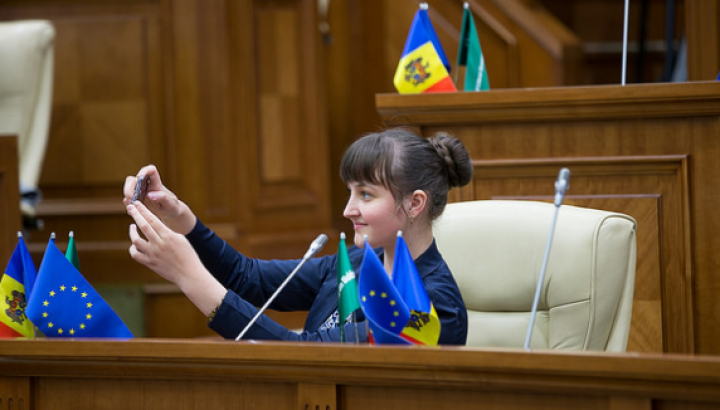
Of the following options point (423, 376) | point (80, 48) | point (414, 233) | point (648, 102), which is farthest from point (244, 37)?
point (423, 376)

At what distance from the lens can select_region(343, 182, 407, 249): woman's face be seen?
71.7 inches

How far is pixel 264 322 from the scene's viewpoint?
63.2 inches

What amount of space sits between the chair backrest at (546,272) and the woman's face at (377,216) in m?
0.24

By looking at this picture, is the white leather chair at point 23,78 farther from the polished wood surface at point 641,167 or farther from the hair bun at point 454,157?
the hair bun at point 454,157

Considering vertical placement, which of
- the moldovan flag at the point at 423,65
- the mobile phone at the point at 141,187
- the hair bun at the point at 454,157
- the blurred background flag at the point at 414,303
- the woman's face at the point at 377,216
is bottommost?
the blurred background flag at the point at 414,303

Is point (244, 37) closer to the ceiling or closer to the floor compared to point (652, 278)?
closer to the ceiling

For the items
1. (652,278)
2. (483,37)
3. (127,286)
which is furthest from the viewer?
(483,37)

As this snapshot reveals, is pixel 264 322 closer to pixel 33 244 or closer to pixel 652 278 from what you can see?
pixel 652 278

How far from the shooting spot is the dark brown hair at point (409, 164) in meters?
1.85

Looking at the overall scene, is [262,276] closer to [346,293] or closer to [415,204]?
[415,204]

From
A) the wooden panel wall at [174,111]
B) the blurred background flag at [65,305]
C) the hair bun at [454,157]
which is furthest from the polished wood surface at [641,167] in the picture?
the wooden panel wall at [174,111]

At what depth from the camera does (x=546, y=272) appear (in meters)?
1.93

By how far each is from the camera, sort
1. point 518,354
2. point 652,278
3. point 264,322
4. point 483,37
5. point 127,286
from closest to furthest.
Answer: point 518,354 < point 264,322 < point 652,278 < point 127,286 < point 483,37

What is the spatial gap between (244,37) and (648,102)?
2113mm
